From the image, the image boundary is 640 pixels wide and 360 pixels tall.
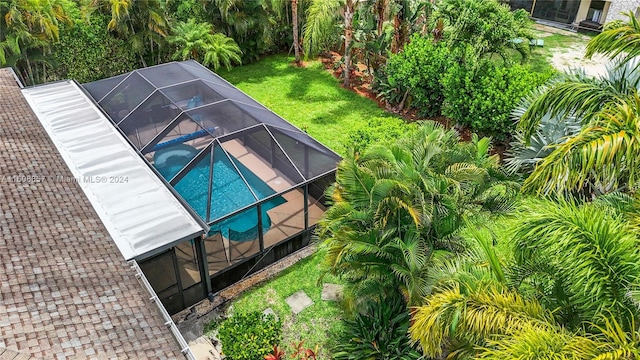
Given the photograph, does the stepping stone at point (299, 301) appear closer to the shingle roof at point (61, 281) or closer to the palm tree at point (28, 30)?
the shingle roof at point (61, 281)

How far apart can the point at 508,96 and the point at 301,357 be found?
35.7 ft

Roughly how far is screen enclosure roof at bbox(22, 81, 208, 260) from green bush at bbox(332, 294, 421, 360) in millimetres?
4207

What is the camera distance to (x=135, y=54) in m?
22.7

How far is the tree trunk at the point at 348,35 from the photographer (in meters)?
20.9

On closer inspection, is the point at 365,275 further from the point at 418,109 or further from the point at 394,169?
the point at 418,109

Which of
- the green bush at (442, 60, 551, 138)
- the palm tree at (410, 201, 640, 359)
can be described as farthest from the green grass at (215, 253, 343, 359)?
the green bush at (442, 60, 551, 138)

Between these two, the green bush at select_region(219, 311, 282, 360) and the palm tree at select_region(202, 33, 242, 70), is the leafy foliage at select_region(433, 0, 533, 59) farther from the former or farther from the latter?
the green bush at select_region(219, 311, 282, 360)

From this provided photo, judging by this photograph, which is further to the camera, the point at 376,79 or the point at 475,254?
the point at 376,79

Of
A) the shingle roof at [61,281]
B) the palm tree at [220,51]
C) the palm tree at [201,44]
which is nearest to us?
the shingle roof at [61,281]

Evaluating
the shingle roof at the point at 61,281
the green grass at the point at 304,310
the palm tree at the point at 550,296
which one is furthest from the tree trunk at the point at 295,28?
the palm tree at the point at 550,296

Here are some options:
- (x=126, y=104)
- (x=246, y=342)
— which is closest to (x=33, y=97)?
(x=126, y=104)

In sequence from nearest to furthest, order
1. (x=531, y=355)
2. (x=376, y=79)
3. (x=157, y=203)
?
(x=531, y=355), (x=157, y=203), (x=376, y=79)

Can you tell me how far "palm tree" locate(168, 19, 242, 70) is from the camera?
73.2 feet

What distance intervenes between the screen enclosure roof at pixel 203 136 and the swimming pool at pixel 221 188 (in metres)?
0.03
